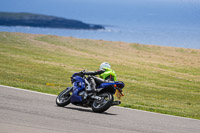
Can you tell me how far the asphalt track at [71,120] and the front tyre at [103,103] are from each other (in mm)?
163

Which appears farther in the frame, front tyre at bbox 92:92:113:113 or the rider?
the rider

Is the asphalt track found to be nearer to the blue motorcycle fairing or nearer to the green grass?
the blue motorcycle fairing

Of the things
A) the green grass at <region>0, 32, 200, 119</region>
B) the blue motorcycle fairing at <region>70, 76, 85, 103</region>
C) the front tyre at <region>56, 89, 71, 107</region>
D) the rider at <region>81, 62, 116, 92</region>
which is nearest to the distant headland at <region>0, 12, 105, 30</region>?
the green grass at <region>0, 32, 200, 119</region>

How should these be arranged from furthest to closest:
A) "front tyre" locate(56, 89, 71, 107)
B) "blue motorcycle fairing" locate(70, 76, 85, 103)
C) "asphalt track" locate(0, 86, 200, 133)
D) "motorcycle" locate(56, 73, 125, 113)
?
"front tyre" locate(56, 89, 71, 107)
"blue motorcycle fairing" locate(70, 76, 85, 103)
"motorcycle" locate(56, 73, 125, 113)
"asphalt track" locate(0, 86, 200, 133)

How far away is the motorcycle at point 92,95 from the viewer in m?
10.7

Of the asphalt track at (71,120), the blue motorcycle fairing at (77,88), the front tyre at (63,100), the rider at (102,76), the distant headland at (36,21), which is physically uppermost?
the distant headland at (36,21)

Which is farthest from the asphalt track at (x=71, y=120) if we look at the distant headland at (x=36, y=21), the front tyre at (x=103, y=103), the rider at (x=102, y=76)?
the distant headland at (x=36, y=21)

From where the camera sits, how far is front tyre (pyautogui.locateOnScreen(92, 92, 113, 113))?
34.8ft

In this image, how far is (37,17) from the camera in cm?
11444

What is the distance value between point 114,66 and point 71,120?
23177 mm

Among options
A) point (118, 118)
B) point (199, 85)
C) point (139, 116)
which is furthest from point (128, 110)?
point (199, 85)

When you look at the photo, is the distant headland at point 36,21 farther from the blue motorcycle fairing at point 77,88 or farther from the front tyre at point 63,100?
the blue motorcycle fairing at point 77,88

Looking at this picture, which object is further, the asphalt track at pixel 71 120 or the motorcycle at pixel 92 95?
the motorcycle at pixel 92 95

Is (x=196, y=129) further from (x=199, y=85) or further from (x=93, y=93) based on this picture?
(x=199, y=85)
